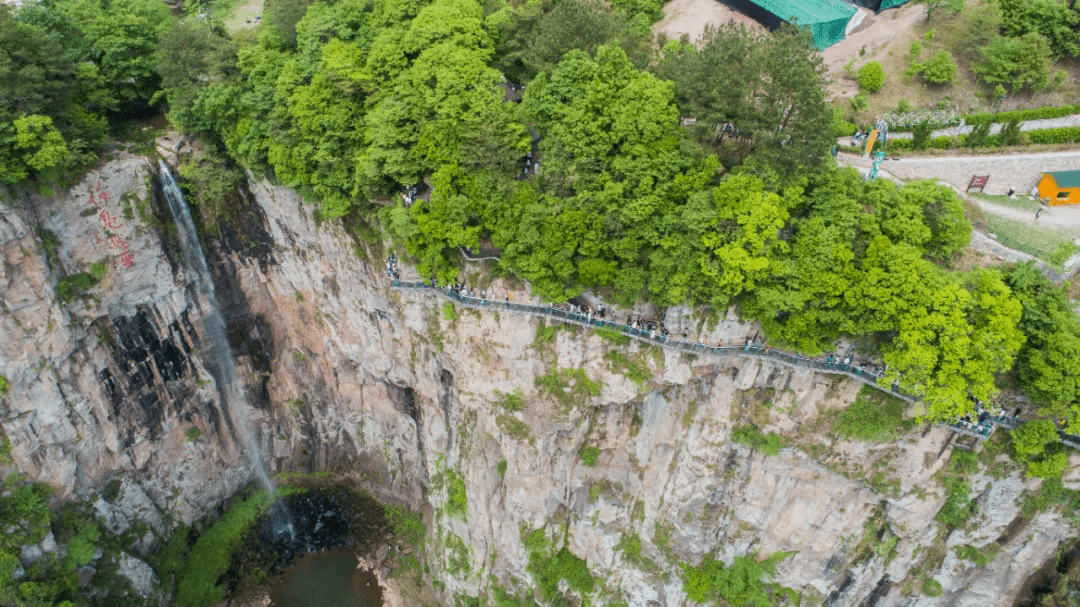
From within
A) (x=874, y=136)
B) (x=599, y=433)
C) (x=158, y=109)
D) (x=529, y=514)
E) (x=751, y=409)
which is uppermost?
(x=874, y=136)

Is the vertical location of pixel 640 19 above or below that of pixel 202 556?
above

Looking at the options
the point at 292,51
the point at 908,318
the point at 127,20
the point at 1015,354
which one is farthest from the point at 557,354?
the point at 127,20

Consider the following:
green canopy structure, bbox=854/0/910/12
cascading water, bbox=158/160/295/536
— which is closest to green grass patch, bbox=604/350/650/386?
cascading water, bbox=158/160/295/536

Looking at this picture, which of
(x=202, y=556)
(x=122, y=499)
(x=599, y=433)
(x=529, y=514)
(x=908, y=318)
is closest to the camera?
(x=908, y=318)

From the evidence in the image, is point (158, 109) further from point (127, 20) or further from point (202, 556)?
point (202, 556)

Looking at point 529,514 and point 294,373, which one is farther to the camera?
point 294,373

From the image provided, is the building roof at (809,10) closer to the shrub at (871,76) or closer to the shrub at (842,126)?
the shrub at (871,76)

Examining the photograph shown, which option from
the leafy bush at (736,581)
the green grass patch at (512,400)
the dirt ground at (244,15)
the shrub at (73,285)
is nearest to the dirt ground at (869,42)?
the green grass patch at (512,400)
